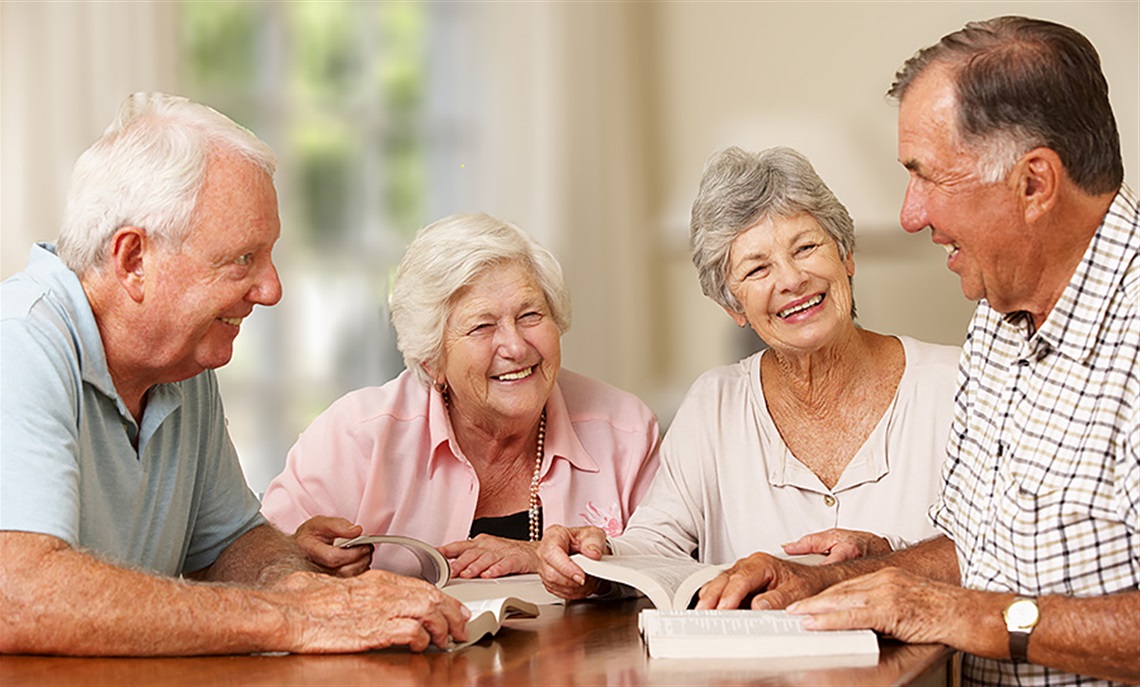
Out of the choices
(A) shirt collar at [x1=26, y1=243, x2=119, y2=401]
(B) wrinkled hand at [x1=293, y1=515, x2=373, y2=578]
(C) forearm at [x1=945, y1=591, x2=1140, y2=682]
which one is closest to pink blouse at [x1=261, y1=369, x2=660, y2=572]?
(B) wrinkled hand at [x1=293, y1=515, x2=373, y2=578]

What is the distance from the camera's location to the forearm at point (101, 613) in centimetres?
157

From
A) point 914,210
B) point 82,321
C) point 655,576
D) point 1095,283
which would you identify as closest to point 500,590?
point 655,576

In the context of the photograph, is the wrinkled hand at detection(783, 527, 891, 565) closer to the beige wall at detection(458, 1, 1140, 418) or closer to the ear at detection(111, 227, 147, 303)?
the ear at detection(111, 227, 147, 303)

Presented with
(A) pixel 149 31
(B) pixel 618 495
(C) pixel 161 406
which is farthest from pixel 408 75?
(C) pixel 161 406

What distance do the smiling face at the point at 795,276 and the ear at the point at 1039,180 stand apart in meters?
0.80

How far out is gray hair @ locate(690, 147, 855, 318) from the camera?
2508 millimetres

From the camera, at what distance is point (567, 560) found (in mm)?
2047

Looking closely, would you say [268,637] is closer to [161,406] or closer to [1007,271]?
[161,406]

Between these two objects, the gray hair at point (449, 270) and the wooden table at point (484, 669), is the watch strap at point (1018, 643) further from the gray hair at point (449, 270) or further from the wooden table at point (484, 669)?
the gray hair at point (449, 270)

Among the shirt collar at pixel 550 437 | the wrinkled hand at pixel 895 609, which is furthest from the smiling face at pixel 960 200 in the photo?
the shirt collar at pixel 550 437

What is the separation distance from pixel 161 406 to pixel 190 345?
14cm

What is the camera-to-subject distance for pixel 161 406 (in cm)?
203

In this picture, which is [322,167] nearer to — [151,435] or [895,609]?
[151,435]

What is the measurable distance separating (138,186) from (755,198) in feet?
3.80
